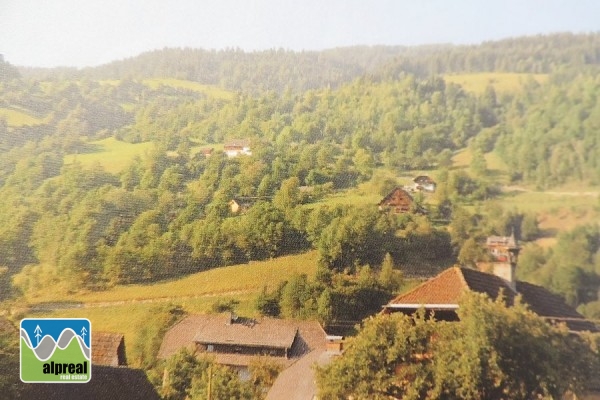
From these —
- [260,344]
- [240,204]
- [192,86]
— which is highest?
[192,86]

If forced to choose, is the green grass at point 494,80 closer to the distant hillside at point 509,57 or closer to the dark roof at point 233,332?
the distant hillside at point 509,57

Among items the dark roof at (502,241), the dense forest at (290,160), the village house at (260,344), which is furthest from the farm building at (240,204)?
the dark roof at (502,241)

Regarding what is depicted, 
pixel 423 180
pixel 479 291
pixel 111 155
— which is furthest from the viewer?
pixel 111 155

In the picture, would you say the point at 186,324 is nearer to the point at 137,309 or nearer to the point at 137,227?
the point at 137,309

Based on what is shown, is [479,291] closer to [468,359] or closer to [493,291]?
[493,291]

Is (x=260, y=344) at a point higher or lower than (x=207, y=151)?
lower

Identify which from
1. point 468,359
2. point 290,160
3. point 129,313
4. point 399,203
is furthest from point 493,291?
point 129,313
